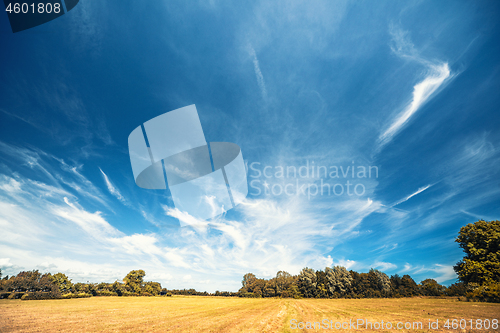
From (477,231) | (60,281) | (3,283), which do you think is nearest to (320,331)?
(477,231)

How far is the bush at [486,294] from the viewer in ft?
73.3

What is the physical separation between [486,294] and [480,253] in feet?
17.7

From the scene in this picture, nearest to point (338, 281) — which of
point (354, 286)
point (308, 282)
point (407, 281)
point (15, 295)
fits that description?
point (354, 286)

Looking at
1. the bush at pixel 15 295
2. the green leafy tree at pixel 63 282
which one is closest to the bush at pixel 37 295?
the bush at pixel 15 295

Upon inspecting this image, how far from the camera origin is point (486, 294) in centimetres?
2384

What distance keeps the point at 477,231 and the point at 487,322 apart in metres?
24.3

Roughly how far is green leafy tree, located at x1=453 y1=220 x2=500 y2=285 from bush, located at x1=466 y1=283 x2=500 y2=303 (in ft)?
3.34

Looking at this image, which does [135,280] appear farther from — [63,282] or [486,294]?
[486,294]

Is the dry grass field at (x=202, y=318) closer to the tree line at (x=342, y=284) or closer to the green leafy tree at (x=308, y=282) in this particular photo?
the tree line at (x=342, y=284)

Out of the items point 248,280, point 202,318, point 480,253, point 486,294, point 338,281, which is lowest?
point 248,280

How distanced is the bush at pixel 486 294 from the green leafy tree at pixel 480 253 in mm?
1017

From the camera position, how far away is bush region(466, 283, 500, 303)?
879 inches

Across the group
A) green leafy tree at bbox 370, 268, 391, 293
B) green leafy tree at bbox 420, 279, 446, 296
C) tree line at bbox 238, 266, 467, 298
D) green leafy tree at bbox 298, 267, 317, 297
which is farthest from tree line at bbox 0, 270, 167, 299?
green leafy tree at bbox 420, 279, 446, 296

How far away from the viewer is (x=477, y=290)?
24656 millimetres
